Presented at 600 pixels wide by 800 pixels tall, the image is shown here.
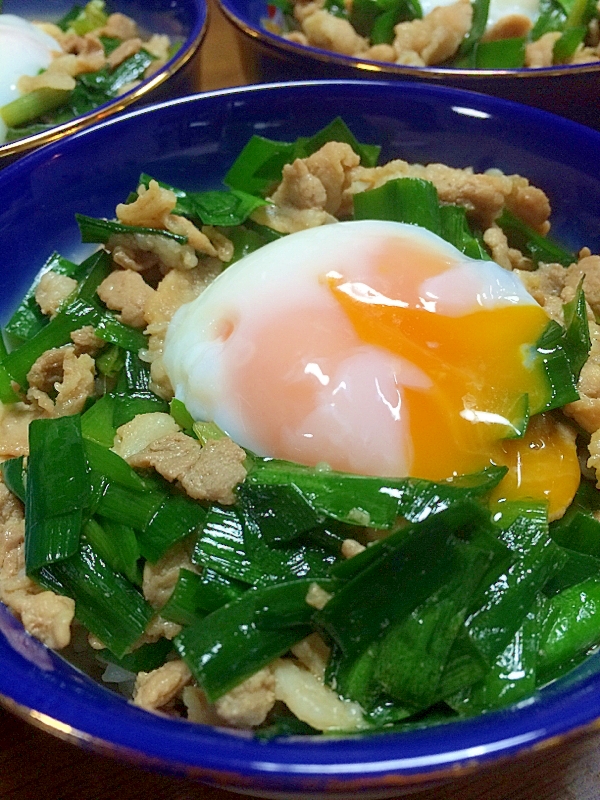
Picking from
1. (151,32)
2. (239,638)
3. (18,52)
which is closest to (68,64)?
(18,52)

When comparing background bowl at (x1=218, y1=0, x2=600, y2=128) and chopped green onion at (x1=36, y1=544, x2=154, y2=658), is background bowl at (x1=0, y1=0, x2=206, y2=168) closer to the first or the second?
background bowl at (x1=218, y1=0, x2=600, y2=128)

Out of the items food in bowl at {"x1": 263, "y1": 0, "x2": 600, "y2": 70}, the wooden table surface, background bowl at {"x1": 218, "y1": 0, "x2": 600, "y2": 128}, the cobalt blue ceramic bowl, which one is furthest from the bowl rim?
the wooden table surface

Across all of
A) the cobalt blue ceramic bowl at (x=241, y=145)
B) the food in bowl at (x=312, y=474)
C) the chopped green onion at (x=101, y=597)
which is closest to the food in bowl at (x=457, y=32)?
the cobalt blue ceramic bowl at (x=241, y=145)

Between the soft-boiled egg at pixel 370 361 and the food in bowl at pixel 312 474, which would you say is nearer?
the food in bowl at pixel 312 474

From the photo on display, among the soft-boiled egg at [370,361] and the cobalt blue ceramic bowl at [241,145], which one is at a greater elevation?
the cobalt blue ceramic bowl at [241,145]

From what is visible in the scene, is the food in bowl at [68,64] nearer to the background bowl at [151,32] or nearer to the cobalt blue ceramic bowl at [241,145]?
the background bowl at [151,32]

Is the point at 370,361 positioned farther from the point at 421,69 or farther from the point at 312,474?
the point at 421,69
